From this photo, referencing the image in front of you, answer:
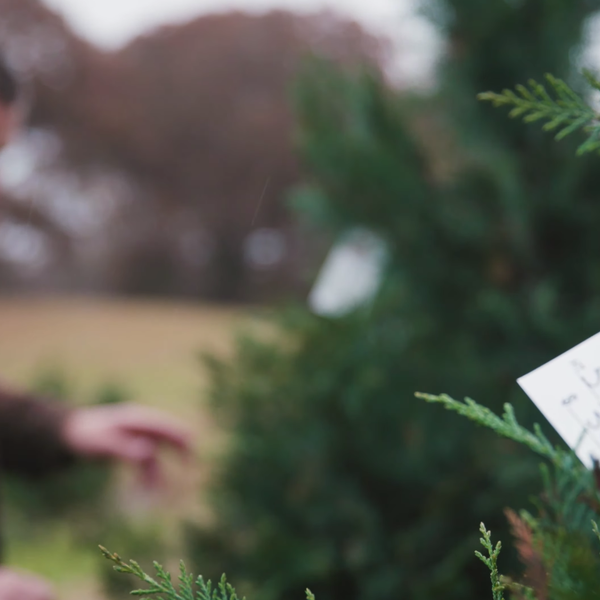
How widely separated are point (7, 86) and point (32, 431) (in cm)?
93

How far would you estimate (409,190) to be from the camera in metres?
2.40

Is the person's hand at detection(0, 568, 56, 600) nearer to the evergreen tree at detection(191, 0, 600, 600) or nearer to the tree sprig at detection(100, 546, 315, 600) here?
the tree sprig at detection(100, 546, 315, 600)

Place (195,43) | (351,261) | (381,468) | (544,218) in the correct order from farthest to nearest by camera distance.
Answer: (195,43)
(351,261)
(544,218)
(381,468)

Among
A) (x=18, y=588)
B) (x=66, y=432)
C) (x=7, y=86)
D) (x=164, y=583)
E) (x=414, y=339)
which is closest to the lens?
(x=164, y=583)

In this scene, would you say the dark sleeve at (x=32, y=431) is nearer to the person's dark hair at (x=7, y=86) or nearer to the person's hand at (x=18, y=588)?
the person's hand at (x=18, y=588)

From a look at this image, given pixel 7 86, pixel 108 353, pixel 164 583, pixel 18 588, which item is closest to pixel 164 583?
pixel 164 583

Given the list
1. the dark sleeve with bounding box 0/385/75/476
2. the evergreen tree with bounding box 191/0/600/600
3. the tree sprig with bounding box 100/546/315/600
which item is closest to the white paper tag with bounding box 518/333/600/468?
the tree sprig with bounding box 100/546/315/600

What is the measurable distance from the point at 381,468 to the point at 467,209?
1.01 metres

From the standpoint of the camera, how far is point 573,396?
592mm

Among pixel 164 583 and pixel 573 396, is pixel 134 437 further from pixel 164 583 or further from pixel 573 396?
pixel 573 396

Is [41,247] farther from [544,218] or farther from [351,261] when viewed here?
[544,218]

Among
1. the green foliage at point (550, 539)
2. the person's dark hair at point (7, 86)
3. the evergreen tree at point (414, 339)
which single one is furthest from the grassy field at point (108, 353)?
the green foliage at point (550, 539)

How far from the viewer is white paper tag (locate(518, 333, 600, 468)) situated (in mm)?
584

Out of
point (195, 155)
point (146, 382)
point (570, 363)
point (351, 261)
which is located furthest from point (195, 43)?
point (570, 363)
